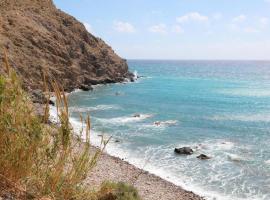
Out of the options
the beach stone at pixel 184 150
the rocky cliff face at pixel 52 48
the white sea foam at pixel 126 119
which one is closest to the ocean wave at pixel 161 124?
the white sea foam at pixel 126 119

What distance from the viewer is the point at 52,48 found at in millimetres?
72812

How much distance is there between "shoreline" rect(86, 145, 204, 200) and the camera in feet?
72.7

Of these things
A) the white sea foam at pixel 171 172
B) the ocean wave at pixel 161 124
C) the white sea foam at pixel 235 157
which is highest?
the ocean wave at pixel 161 124

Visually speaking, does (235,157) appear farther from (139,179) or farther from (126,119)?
(126,119)

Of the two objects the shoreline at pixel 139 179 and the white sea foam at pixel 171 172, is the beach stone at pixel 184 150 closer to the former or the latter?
the white sea foam at pixel 171 172

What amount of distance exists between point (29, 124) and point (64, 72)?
65.4 meters

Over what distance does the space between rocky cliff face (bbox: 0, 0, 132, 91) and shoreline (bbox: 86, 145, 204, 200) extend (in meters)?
31.8

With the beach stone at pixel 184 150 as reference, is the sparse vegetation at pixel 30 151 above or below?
above

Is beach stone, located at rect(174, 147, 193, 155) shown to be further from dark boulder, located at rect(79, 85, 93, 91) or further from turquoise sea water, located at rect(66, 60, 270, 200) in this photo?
dark boulder, located at rect(79, 85, 93, 91)

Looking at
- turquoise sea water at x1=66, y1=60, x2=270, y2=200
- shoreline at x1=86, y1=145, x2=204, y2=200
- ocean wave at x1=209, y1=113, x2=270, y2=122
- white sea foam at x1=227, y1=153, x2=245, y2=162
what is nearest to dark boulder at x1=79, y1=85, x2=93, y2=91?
turquoise sea water at x1=66, y1=60, x2=270, y2=200

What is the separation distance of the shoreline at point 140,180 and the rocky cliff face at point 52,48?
3183cm

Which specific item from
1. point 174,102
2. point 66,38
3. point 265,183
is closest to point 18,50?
point 66,38

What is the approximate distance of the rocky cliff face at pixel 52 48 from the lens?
208 ft

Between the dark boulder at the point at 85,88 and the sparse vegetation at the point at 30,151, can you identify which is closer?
the sparse vegetation at the point at 30,151
